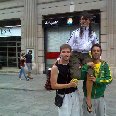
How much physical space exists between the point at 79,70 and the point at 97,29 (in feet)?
54.3

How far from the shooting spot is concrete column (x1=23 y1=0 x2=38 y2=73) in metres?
23.4

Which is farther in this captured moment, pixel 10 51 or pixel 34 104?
pixel 10 51

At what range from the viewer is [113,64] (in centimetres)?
1942

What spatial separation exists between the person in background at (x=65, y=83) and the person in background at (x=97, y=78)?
28 centimetres

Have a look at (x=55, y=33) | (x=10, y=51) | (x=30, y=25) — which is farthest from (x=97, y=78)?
(x=10, y=51)

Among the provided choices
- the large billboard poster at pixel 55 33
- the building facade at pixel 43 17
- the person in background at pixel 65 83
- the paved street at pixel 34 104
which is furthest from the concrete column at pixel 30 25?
the person in background at pixel 65 83

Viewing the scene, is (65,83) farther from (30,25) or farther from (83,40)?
(30,25)

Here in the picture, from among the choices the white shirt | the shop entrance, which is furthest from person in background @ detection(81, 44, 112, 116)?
the shop entrance

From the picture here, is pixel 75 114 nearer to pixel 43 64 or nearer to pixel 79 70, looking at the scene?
pixel 79 70

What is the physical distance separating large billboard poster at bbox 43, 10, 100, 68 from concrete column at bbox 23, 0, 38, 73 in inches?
33.5

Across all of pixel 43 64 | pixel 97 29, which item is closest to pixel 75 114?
pixel 97 29

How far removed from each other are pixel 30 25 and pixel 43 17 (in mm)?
1178

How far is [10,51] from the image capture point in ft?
89.5

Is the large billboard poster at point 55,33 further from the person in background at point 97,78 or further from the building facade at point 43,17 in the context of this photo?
the person in background at point 97,78
